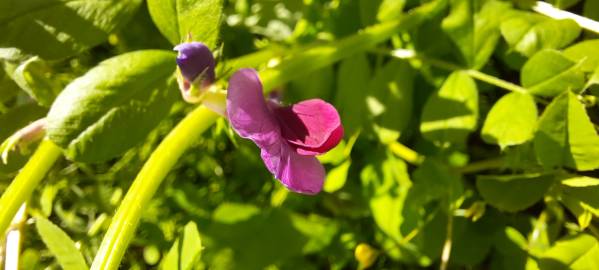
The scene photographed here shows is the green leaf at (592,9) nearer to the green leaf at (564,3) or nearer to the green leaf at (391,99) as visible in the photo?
the green leaf at (564,3)

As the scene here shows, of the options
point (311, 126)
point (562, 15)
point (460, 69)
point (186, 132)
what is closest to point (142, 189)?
point (186, 132)

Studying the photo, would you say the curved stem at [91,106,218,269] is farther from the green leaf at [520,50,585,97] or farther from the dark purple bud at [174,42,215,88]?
the green leaf at [520,50,585,97]

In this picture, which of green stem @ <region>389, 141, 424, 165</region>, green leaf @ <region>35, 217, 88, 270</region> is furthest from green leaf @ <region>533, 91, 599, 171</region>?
green leaf @ <region>35, 217, 88, 270</region>

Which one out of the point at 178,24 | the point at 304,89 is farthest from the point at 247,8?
the point at 178,24

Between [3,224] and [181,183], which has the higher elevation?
[3,224]

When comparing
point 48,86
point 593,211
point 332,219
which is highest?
point 48,86

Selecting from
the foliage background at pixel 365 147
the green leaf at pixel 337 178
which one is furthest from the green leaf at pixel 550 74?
the green leaf at pixel 337 178

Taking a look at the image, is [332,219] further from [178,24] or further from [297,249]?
[178,24]
